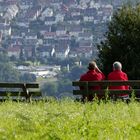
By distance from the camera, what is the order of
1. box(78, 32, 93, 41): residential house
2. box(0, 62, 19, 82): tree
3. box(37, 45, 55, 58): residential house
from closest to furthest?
box(0, 62, 19, 82): tree
box(37, 45, 55, 58): residential house
box(78, 32, 93, 41): residential house

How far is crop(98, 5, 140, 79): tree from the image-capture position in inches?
1214

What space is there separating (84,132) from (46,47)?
174663mm

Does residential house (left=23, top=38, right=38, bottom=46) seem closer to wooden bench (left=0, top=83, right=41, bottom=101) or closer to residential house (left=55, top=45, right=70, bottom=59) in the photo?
residential house (left=55, top=45, right=70, bottom=59)

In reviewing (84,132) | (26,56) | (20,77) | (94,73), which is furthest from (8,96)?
(26,56)

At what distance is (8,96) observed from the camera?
45.3 ft

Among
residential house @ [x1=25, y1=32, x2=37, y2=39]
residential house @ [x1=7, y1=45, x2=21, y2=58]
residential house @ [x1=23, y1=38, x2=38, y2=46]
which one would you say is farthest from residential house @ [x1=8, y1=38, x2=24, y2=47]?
residential house @ [x1=7, y1=45, x2=21, y2=58]

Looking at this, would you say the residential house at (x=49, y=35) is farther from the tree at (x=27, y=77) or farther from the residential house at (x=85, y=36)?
the tree at (x=27, y=77)

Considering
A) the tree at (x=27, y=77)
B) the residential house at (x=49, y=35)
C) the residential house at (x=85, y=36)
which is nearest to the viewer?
the tree at (x=27, y=77)

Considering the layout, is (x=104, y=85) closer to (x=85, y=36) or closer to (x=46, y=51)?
(x=46, y=51)

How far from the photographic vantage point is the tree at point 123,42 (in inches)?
1214

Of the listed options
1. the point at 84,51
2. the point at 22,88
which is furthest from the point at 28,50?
the point at 22,88

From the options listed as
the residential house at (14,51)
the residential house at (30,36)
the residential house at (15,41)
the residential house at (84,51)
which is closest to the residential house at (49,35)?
the residential house at (30,36)

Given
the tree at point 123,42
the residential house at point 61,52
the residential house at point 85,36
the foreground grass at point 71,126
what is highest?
the residential house at point 85,36

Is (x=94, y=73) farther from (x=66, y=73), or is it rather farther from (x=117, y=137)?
(x=66, y=73)
